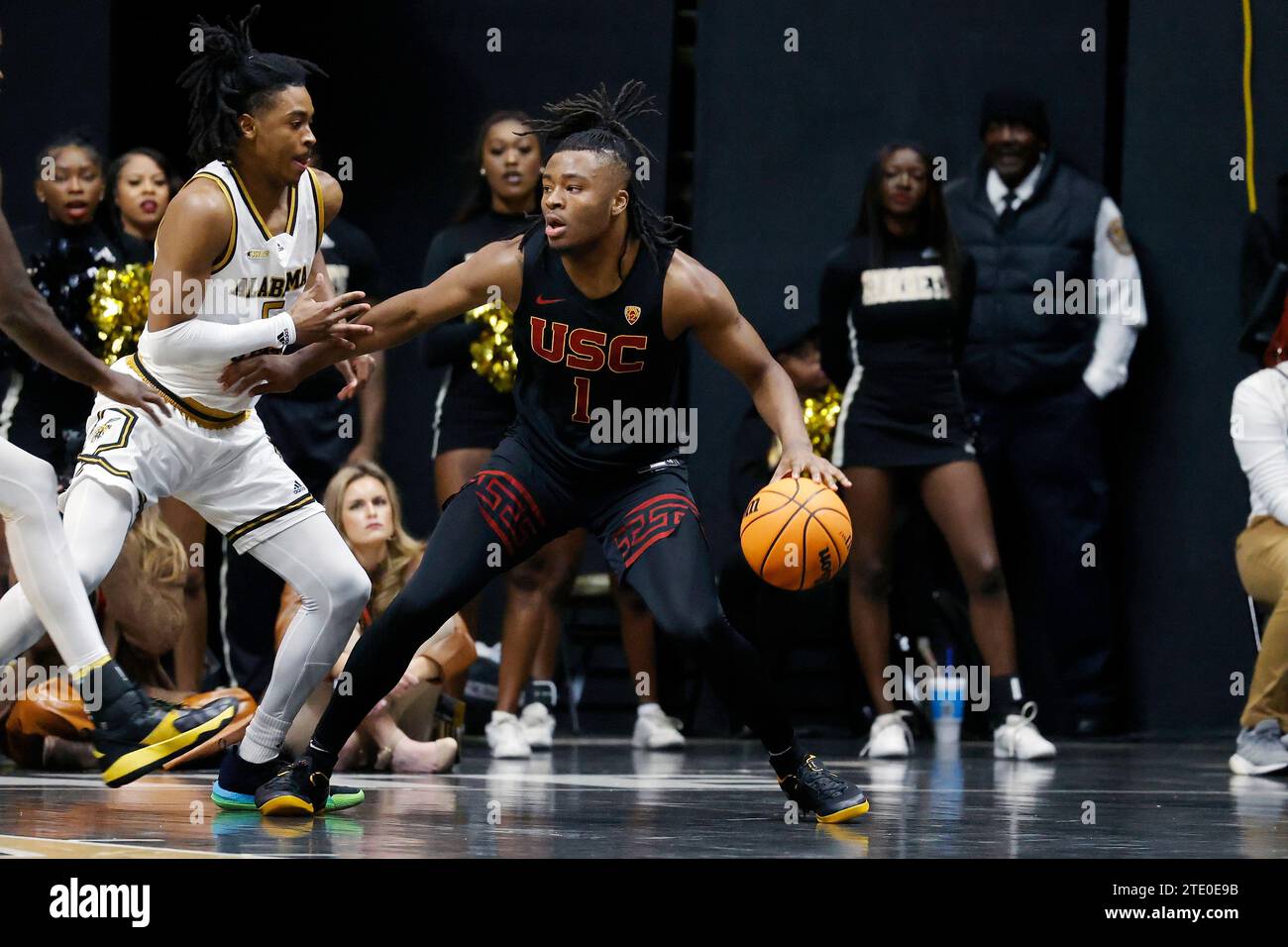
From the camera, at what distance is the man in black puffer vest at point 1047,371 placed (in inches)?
377

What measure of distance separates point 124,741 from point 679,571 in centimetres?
163

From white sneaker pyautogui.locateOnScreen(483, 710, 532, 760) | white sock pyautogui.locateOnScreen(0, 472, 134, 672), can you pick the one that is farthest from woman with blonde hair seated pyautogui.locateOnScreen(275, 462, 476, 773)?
white sock pyautogui.locateOnScreen(0, 472, 134, 672)

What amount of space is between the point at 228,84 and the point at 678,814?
2.52 meters

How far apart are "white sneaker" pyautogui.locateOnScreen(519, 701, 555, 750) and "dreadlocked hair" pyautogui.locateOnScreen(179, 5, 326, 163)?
3525 millimetres

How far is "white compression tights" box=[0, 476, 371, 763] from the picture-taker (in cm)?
556

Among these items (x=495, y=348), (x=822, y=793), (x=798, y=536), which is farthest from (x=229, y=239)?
(x=495, y=348)

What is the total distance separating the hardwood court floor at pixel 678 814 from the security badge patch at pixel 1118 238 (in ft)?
8.83

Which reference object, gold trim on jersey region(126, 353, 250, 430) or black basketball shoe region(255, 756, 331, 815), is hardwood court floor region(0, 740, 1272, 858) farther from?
gold trim on jersey region(126, 353, 250, 430)

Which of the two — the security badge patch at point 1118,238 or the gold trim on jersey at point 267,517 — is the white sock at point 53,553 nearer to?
the gold trim on jersey at point 267,517

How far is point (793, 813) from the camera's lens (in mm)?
5680

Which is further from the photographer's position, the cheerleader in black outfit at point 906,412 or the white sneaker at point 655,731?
the white sneaker at point 655,731

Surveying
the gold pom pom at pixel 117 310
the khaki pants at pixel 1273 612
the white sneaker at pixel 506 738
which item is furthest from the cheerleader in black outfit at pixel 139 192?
the khaki pants at pixel 1273 612

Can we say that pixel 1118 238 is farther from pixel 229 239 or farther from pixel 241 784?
pixel 241 784
